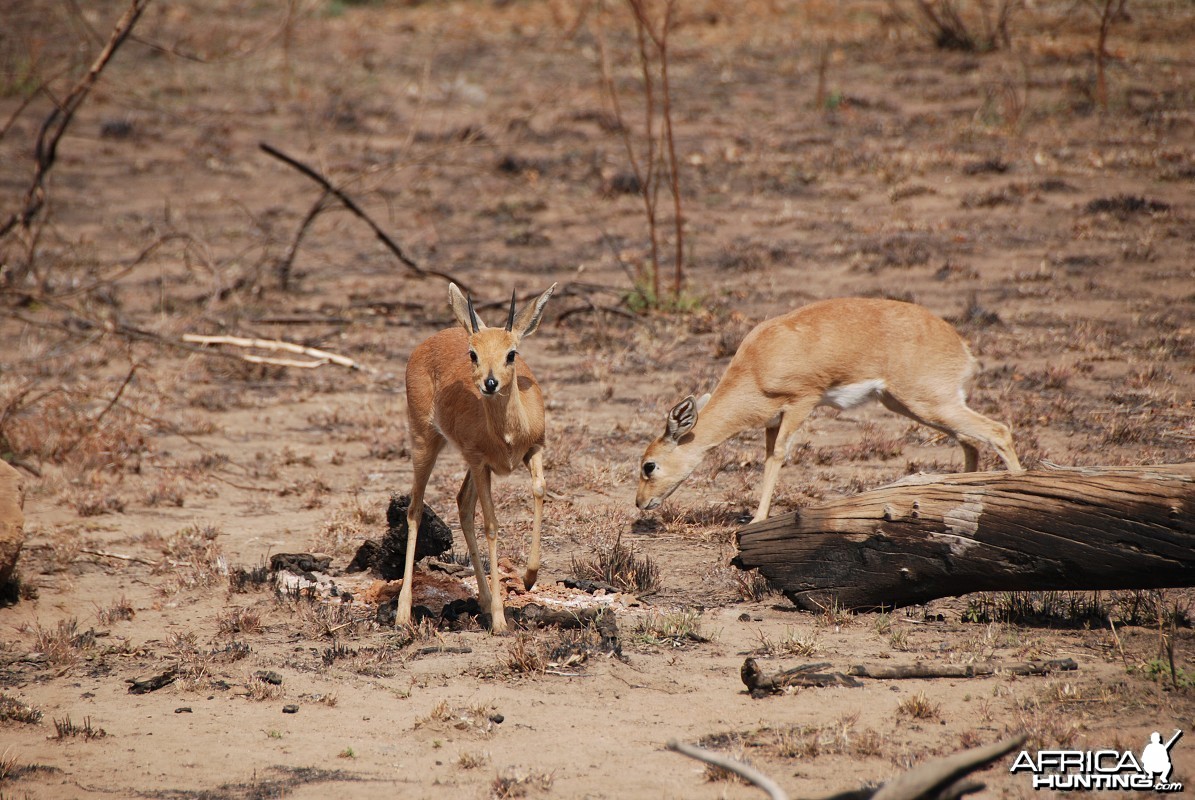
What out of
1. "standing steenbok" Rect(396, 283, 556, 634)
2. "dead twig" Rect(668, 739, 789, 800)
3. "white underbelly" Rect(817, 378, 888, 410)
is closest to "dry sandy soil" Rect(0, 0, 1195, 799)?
"standing steenbok" Rect(396, 283, 556, 634)

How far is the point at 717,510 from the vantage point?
8.99m

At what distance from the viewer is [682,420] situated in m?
8.61

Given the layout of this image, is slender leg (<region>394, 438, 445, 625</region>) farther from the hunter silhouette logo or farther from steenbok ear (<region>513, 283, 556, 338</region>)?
the hunter silhouette logo

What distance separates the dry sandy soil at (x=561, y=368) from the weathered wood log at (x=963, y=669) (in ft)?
0.24

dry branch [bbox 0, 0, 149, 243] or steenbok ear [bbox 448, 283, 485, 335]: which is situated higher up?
dry branch [bbox 0, 0, 149, 243]

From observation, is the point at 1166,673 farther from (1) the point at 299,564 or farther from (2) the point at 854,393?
(1) the point at 299,564

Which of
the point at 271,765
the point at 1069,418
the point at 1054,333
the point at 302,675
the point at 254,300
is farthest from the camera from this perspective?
the point at 254,300

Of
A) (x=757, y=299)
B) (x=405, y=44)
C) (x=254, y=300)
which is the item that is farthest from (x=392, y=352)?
(x=405, y=44)

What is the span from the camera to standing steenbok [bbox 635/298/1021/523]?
863 cm

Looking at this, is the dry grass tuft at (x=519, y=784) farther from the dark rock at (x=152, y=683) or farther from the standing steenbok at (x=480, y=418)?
the dark rock at (x=152, y=683)

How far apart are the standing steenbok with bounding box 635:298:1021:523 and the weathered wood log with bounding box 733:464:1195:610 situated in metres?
1.63

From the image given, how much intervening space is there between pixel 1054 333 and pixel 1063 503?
713cm

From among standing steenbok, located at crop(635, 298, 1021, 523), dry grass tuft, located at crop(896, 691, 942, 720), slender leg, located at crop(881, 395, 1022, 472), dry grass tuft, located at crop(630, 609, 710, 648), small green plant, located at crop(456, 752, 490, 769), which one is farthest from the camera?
standing steenbok, located at crop(635, 298, 1021, 523)

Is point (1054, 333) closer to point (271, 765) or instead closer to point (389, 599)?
point (389, 599)
